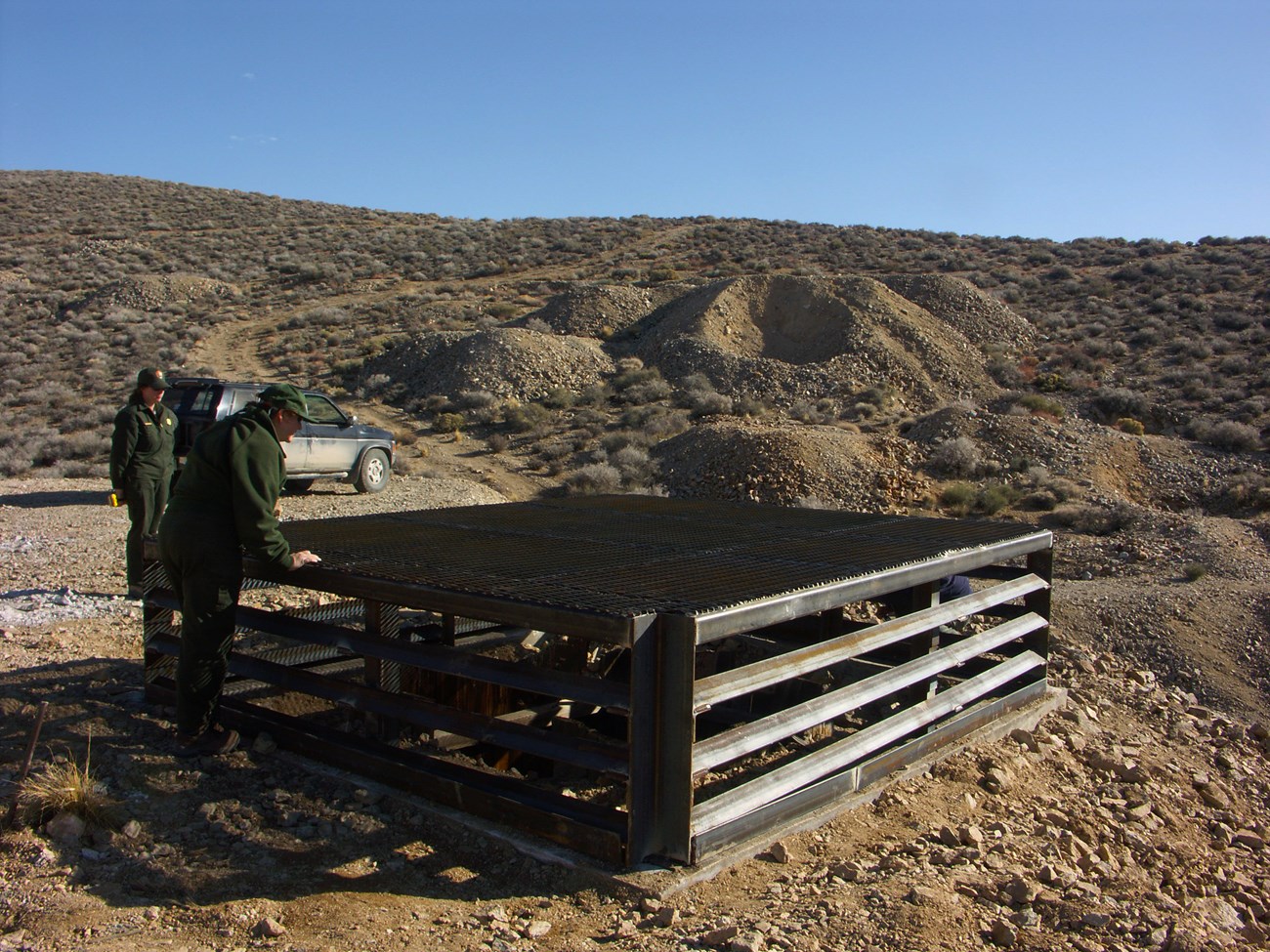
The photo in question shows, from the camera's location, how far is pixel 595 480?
18969 millimetres

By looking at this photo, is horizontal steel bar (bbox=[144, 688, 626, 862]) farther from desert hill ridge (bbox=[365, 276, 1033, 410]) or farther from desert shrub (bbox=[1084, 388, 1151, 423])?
desert shrub (bbox=[1084, 388, 1151, 423])

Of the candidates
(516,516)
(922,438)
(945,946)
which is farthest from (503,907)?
→ (922,438)

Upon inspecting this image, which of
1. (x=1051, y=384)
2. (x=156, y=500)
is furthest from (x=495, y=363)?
(x=156, y=500)

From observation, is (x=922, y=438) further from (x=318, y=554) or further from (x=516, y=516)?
(x=318, y=554)

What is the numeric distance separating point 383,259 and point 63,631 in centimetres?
4368

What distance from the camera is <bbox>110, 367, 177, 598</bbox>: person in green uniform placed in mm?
8203

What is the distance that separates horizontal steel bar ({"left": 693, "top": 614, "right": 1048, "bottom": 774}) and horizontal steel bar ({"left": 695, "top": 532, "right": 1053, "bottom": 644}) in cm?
41

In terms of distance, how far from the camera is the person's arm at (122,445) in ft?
26.8

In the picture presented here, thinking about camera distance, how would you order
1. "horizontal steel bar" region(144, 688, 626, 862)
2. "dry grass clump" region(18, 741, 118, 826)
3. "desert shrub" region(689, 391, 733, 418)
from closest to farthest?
"horizontal steel bar" region(144, 688, 626, 862)
"dry grass clump" region(18, 741, 118, 826)
"desert shrub" region(689, 391, 733, 418)

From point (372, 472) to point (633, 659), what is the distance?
13.5 metres

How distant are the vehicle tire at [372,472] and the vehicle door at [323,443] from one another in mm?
245

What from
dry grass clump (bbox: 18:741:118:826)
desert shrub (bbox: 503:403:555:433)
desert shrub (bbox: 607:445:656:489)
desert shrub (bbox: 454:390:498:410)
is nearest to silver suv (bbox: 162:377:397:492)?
desert shrub (bbox: 607:445:656:489)

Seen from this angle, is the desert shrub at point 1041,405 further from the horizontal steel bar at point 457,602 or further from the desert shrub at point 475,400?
the horizontal steel bar at point 457,602

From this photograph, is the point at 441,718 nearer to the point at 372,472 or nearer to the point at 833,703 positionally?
the point at 833,703
